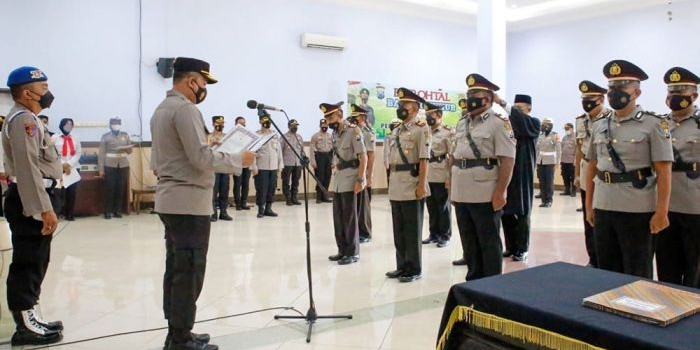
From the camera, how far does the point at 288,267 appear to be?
16.5 ft

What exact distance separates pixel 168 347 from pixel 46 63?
7124 millimetres

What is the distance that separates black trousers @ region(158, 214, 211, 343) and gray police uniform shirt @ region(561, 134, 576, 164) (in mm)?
9814

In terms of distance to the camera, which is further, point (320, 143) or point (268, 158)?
point (320, 143)

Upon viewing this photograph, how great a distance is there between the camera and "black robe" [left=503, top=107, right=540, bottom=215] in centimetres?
496

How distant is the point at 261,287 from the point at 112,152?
520 centimetres


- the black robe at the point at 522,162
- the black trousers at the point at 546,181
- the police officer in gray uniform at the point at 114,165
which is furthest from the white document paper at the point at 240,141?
the black trousers at the point at 546,181

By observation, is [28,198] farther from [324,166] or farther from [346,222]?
[324,166]

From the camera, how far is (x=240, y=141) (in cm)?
283

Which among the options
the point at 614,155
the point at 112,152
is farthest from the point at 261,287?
the point at 112,152

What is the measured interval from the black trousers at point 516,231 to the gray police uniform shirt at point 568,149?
258 inches

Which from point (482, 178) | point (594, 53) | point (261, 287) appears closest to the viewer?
point (482, 178)

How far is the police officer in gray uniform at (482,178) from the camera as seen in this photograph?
3.57 m

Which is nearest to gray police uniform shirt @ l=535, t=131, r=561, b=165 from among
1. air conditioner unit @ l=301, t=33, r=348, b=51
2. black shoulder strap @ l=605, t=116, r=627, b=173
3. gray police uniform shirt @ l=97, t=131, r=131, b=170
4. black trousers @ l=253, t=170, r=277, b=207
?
air conditioner unit @ l=301, t=33, r=348, b=51

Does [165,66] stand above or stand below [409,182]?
above
